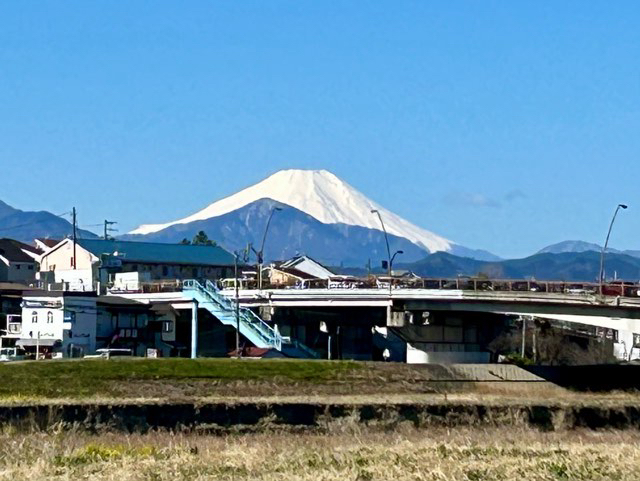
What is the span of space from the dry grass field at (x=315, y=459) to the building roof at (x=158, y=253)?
102m

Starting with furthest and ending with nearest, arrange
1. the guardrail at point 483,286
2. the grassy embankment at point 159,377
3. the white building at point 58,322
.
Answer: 1. the white building at point 58,322
2. the guardrail at point 483,286
3. the grassy embankment at point 159,377

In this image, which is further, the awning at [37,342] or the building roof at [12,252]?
the building roof at [12,252]

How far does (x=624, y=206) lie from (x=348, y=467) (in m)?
70.3

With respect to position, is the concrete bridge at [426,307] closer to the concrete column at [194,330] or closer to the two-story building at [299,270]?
the concrete column at [194,330]

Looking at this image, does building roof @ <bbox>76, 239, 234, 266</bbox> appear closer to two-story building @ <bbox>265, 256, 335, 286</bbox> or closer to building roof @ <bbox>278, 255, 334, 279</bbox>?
two-story building @ <bbox>265, 256, 335, 286</bbox>

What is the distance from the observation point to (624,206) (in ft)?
293

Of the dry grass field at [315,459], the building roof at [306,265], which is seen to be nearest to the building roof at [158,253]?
the building roof at [306,265]

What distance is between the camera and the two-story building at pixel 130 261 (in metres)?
124

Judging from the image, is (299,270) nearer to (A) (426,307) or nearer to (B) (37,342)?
(B) (37,342)

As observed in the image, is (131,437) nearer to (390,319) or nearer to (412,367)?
(412,367)

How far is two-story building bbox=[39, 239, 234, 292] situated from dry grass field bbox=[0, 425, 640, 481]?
95.4 meters

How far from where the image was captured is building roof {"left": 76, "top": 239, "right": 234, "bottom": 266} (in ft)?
430

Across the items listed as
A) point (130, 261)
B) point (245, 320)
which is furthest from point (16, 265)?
point (245, 320)

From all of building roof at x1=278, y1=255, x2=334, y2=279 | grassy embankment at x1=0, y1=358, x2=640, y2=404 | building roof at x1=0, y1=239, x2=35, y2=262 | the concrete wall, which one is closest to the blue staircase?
the concrete wall
